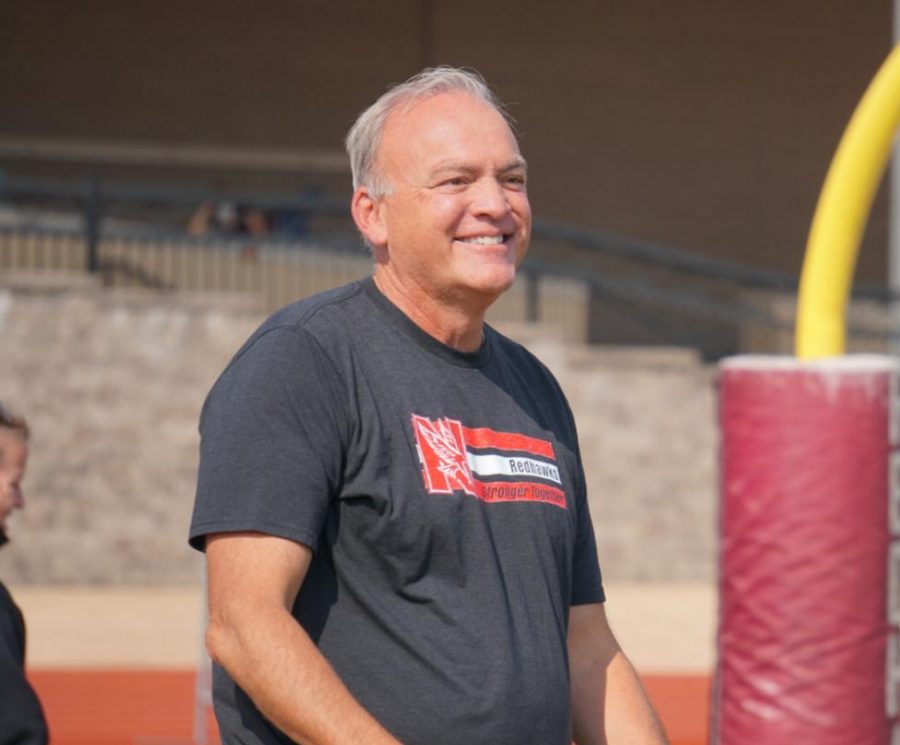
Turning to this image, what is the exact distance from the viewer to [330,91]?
1895 cm

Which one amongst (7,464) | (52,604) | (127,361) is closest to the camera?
(7,464)

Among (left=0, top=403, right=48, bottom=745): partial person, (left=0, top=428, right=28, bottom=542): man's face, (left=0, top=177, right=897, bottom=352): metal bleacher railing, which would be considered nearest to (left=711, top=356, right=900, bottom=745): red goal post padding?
(left=0, top=403, right=48, bottom=745): partial person

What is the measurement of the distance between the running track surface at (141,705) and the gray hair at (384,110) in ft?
18.2

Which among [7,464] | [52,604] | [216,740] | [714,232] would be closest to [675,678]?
[216,740]

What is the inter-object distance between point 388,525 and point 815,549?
1342mm

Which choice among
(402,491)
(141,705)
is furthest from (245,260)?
(402,491)

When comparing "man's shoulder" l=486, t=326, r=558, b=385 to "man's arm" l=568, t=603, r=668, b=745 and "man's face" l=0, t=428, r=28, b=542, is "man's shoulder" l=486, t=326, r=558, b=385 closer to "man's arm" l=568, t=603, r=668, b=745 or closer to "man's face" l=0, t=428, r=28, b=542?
"man's arm" l=568, t=603, r=668, b=745

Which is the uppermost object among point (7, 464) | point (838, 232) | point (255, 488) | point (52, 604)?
point (838, 232)

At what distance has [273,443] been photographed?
244 cm

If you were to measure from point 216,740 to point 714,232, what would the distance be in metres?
12.5

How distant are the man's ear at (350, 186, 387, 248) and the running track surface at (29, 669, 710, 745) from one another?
5504mm

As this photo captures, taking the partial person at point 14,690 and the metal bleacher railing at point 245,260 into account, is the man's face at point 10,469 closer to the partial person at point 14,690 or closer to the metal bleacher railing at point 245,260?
the partial person at point 14,690

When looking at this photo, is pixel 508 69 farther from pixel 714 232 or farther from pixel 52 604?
pixel 52 604

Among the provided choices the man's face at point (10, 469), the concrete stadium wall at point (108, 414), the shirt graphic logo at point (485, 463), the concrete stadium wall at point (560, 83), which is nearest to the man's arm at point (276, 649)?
the shirt graphic logo at point (485, 463)
